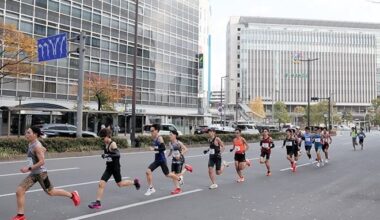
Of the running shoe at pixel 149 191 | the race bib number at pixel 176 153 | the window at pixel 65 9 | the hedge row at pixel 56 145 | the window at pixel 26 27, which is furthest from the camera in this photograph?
the window at pixel 65 9

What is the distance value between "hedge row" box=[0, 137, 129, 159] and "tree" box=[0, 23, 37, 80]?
12635 millimetres

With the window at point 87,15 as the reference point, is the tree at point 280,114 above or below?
below

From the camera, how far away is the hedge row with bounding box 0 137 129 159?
19.0 meters

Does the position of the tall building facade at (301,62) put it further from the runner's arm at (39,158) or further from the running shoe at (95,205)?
the runner's arm at (39,158)

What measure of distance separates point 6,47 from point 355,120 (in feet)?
413

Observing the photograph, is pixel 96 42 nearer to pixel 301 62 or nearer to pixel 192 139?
pixel 192 139

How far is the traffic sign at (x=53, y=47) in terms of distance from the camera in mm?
22047

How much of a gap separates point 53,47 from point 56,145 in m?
5.12

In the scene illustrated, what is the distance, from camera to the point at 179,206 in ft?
28.0

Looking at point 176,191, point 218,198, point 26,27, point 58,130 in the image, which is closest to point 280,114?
point 26,27

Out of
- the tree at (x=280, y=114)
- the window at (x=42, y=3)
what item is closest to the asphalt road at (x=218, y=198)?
the window at (x=42, y=3)

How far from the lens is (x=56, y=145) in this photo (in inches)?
829

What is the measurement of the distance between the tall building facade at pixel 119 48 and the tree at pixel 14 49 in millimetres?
3902

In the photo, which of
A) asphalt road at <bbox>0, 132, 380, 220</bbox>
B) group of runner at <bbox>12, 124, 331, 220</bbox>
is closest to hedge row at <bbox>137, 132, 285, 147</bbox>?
group of runner at <bbox>12, 124, 331, 220</bbox>
